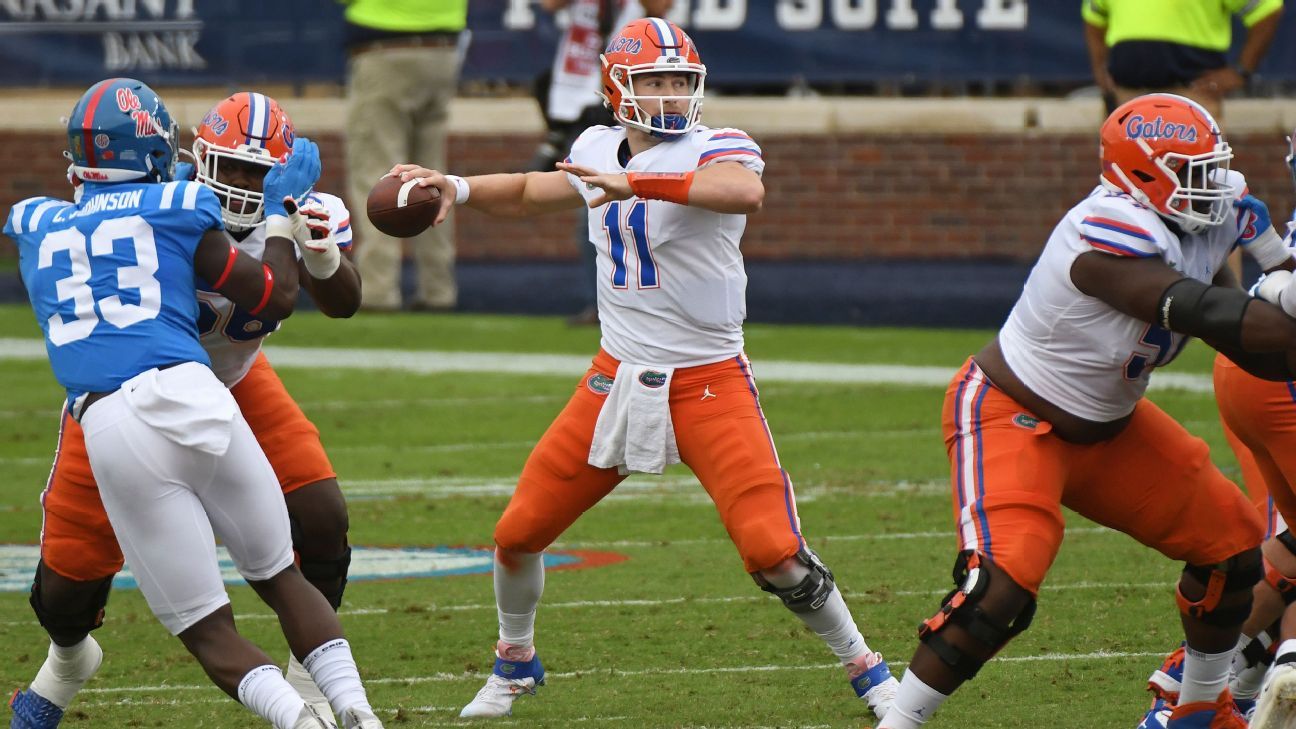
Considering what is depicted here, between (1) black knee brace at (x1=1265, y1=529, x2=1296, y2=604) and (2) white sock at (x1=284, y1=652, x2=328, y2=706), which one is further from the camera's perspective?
(2) white sock at (x1=284, y1=652, x2=328, y2=706)

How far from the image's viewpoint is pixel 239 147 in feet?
16.1

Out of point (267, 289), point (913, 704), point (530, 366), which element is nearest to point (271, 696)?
point (267, 289)

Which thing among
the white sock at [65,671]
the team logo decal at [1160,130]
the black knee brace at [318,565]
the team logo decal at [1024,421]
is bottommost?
the white sock at [65,671]

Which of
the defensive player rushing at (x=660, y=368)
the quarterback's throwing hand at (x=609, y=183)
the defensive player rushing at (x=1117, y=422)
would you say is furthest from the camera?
the defensive player rushing at (x=660, y=368)

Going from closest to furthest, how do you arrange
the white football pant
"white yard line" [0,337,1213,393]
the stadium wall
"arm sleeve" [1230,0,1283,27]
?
the white football pant
"white yard line" [0,337,1213,393]
"arm sleeve" [1230,0,1283,27]
the stadium wall

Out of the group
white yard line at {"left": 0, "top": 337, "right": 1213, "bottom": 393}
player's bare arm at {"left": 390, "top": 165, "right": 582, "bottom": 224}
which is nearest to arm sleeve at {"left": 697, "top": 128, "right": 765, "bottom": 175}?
player's bare arm at {"left": 390, "top": 165, "right": 582, "bottom": 224}

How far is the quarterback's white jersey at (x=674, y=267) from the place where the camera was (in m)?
5.32

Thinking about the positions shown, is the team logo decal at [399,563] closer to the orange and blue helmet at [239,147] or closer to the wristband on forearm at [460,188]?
the wristband on forearm at [460,188]

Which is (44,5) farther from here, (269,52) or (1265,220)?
(1265,220)

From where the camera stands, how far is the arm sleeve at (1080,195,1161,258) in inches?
183

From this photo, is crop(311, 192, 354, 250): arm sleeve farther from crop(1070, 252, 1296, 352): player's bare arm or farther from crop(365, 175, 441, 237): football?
crop(1070, 252, 1296, 352): player's bare arm

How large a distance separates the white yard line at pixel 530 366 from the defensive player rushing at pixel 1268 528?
204 inches

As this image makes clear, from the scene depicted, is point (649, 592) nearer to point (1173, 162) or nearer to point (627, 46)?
point (627, 46)

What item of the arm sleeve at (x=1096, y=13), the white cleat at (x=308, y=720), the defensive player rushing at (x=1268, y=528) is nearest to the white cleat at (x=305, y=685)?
the white cleat at (x=308, y=720)
